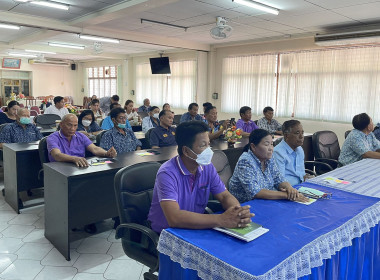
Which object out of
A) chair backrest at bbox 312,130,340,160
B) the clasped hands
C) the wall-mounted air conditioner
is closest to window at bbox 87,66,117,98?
the wall-mounted air conditioner

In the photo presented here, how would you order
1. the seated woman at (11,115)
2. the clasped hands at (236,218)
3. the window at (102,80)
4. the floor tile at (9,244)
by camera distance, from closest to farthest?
the clasped hands at (236,218) < the floor tile at (9,244) < the seated woman at (11,115) < the window at (102,80)

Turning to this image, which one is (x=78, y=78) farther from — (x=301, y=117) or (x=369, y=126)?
(x=369, y=126)

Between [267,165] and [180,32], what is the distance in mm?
5924

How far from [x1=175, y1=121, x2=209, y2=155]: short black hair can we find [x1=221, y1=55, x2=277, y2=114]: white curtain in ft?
22.8

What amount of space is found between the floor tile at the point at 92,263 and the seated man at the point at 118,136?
135cm

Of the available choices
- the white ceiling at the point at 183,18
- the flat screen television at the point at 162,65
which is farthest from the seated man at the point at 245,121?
the flat screen television at the point at 162,65

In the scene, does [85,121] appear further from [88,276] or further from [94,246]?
[88,276]

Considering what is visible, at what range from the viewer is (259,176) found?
227 cm

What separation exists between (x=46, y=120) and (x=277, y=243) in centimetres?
591

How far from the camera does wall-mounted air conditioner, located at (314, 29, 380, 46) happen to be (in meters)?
6.02

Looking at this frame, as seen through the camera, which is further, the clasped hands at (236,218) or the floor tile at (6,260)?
the floor tile at (6,260)

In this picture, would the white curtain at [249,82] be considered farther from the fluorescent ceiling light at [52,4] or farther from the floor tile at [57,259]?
the floor tile at [57,259]

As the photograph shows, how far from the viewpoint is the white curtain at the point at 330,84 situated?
22.1 ft

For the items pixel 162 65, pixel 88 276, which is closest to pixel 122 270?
pixel 88 276
